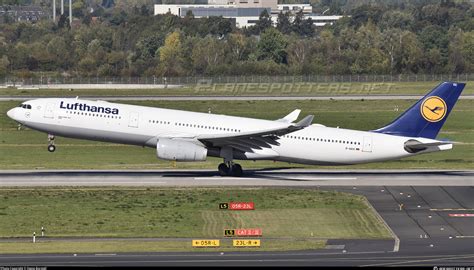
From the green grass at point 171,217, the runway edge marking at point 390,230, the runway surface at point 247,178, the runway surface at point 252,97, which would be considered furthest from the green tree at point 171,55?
the runway edge marking at point 390,230

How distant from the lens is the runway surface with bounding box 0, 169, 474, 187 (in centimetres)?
6275

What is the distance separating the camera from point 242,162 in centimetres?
7456

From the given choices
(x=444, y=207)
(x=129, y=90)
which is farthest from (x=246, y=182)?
(x=129, y=90)

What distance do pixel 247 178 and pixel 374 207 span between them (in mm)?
12374

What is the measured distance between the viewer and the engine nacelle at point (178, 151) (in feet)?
206

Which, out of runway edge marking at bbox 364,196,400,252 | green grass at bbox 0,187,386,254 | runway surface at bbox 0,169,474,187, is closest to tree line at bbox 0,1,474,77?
runway surface at bbox 0,169,474,187

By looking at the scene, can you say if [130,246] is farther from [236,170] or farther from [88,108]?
[88,108]

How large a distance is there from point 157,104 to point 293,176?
162 ft

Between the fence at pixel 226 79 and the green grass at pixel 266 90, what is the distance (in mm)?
2992

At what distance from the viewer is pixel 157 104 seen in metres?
114

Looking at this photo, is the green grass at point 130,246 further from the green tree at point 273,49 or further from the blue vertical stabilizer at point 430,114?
the green tree at point 273,49

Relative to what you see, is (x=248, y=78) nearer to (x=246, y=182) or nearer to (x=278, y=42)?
(x=278, y=42)

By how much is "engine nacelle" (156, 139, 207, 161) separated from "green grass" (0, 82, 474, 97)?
64.5m

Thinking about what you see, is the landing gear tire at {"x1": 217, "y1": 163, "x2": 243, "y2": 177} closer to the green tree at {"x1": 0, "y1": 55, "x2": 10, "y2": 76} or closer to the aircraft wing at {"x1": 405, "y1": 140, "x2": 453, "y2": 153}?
the aircraft wing at {"x1": 405, "y1": 140, "x2": 453, "y2": 153}
